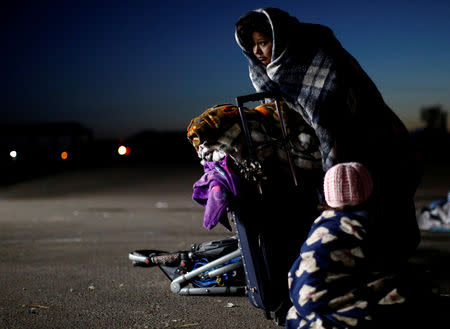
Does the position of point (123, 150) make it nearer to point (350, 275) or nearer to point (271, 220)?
point (271, 220)

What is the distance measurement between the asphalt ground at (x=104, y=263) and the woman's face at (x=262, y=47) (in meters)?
2.08

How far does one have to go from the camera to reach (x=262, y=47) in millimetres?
3668

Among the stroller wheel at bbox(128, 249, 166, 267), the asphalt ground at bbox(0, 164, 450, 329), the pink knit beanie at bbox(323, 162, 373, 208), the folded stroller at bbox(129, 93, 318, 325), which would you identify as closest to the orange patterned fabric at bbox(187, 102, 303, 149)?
the folded stroller at bbox(129, 93, 318, 325)

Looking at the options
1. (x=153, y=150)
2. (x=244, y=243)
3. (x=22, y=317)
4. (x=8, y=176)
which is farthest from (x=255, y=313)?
(x=153, y=150)

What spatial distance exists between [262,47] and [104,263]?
141 inches

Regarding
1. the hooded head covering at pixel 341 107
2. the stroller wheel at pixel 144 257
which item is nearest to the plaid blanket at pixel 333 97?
the hooded head covering at pixel 341 107

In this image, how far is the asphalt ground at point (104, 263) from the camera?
4031 mm

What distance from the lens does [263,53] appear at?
3.69m

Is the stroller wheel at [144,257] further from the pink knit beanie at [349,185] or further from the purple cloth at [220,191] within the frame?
the pink knit beanie at [349,185]

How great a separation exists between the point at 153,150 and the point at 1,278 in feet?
97.1

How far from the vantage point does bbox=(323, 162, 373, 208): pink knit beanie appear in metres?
2.86

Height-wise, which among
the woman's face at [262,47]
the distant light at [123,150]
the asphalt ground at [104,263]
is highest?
the woman's face at [262,47]

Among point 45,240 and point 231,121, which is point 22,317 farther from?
point 45,240

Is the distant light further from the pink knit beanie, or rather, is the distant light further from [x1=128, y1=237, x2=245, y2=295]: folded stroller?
the pink knit beanie
